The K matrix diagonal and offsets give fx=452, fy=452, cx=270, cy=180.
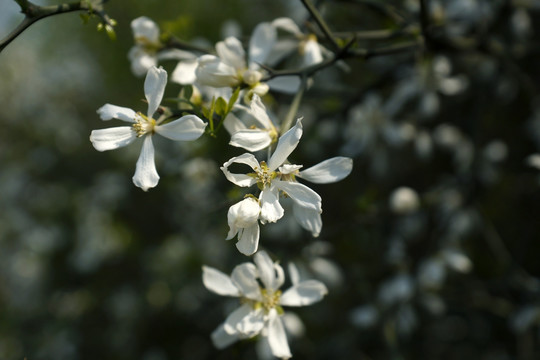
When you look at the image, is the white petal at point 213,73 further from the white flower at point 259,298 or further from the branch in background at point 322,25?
the white flower at point 259,298

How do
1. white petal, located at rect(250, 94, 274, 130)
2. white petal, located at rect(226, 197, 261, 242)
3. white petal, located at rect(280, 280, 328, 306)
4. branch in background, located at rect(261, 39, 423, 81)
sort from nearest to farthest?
white petal, located at rect(226, 197, 261, 242) → white petal, located at rect(250, 94, 274, 130) → branch in background, located at rect(261, 39, 423, 81) → white petal, located at rect(280, 280, 328, 306)

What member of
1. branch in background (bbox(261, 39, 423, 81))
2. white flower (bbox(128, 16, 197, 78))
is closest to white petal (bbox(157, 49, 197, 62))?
white flower (bbox(128, 16, 197, 78))

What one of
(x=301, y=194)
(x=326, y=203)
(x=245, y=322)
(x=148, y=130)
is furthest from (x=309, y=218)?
→ (x=326, y=203)

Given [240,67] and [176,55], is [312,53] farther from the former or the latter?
[176,55]

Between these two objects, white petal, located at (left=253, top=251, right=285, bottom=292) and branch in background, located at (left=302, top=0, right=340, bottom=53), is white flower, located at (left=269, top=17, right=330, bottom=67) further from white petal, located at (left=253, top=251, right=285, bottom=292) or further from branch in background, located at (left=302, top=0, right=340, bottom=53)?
white petal, located at (left=253, top=251, right=285, bottom=292)

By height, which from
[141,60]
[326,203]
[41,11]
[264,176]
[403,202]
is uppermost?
[41,11]

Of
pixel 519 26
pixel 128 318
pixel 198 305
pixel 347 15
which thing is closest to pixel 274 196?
pixel 347 15
